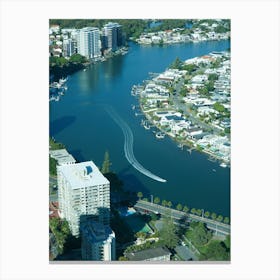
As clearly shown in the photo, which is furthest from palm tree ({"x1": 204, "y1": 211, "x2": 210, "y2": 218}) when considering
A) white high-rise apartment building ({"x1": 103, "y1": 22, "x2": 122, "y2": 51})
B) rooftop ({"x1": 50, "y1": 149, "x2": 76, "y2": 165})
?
white high-rise apartment building ({"x1": 103, "y1": 22, "x2": 122, "y2": 51})

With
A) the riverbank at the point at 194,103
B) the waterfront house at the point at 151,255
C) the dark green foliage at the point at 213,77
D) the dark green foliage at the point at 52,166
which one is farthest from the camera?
the dark green foliage at the point at 213,77

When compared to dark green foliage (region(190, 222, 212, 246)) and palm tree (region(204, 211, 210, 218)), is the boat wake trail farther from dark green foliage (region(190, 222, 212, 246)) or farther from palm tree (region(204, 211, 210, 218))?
dark green foliage (region(190, 222, 212, 246))

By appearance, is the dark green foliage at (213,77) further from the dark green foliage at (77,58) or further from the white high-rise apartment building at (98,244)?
the white high-rise apartment building at (98,244)

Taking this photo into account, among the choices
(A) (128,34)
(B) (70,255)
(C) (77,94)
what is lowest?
(B) (70,255)

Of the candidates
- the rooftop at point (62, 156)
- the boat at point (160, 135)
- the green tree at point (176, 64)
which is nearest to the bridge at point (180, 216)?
the rooftop at point (62, 156)

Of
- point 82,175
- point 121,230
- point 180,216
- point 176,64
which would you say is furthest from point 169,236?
point 176,64

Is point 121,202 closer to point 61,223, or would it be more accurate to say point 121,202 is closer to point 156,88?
point 61,223

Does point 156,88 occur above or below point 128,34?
below

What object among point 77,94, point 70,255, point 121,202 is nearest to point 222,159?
point 121,202
